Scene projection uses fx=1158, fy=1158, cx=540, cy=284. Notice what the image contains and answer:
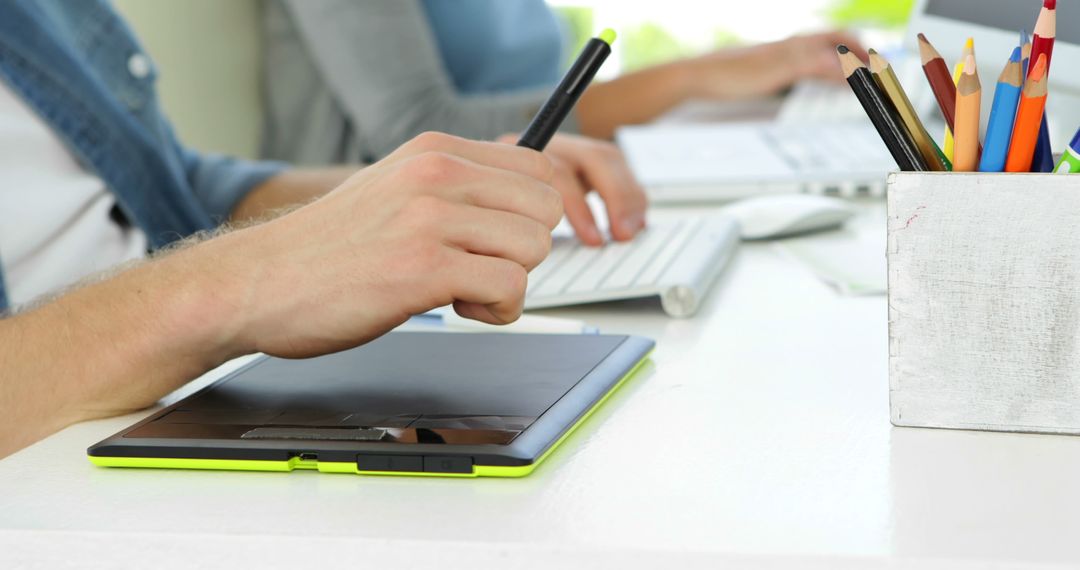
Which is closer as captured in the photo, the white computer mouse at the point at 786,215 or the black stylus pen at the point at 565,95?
the black stylus pen at the point at 565,95

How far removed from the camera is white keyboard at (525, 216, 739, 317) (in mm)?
665

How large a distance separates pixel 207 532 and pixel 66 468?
108 millimetres

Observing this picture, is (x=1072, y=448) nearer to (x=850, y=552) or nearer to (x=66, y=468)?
(x=850, y=552)

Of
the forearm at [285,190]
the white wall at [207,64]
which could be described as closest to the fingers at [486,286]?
the forearm at [285,190]

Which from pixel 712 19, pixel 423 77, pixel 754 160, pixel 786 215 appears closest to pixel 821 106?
pixel 754 160

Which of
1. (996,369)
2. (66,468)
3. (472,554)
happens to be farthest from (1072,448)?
(66,468)

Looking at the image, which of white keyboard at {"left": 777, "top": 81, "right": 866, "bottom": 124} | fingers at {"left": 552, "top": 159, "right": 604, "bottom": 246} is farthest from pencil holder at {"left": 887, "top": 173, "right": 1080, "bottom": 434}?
white keyboard at {"left": 777, "top": 81, "right": 866, "bottom": 124}

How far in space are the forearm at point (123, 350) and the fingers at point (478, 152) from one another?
0.10m

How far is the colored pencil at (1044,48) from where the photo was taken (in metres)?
0.41

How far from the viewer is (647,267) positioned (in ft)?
2.36

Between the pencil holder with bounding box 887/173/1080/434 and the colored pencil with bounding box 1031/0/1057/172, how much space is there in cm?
2

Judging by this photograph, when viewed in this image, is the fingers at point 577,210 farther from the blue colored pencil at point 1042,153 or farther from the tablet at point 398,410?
the blue colored pencil at point 1042,153

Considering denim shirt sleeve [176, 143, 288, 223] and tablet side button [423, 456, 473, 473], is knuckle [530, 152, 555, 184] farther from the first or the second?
denim shirt sleeve [176, 143, 288, 223]

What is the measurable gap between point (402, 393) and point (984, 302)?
23 cm
